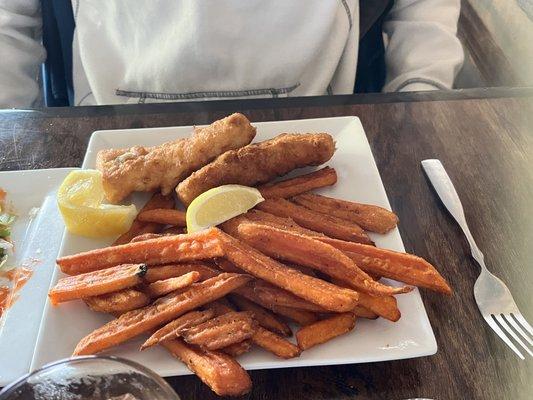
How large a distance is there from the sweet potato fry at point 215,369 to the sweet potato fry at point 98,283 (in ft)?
0.36

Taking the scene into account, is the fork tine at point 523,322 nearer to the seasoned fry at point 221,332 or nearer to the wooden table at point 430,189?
the wooden table at point 430,189

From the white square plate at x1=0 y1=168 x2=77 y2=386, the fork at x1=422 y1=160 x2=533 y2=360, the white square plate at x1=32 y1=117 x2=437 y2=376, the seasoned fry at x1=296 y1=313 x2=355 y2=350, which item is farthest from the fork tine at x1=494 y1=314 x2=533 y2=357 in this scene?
the white square plate at x1=0 y1=168 x2=77 y2=386

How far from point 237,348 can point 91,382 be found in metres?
0.26

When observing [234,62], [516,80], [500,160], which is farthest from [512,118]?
[234,62]

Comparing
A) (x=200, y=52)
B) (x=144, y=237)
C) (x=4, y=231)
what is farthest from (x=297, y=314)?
(x=200, y=52)

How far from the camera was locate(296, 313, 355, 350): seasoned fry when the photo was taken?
79 centimetres

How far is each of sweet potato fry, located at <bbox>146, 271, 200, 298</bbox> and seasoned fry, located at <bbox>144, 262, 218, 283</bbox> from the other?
0.04ft

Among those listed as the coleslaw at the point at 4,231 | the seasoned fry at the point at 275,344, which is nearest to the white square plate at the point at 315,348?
the seasoned fry at the point at 275,344

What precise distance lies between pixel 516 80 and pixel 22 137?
4.45ft

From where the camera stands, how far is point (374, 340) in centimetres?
81

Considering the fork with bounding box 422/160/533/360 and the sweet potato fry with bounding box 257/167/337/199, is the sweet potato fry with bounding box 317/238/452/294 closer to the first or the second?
the fork with bounding box 422/160/533/360

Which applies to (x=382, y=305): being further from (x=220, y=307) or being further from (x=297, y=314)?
(x=220, y=307)

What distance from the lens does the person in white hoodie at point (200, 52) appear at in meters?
1.38

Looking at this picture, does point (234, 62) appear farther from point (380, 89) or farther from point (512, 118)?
point (512, 118)
